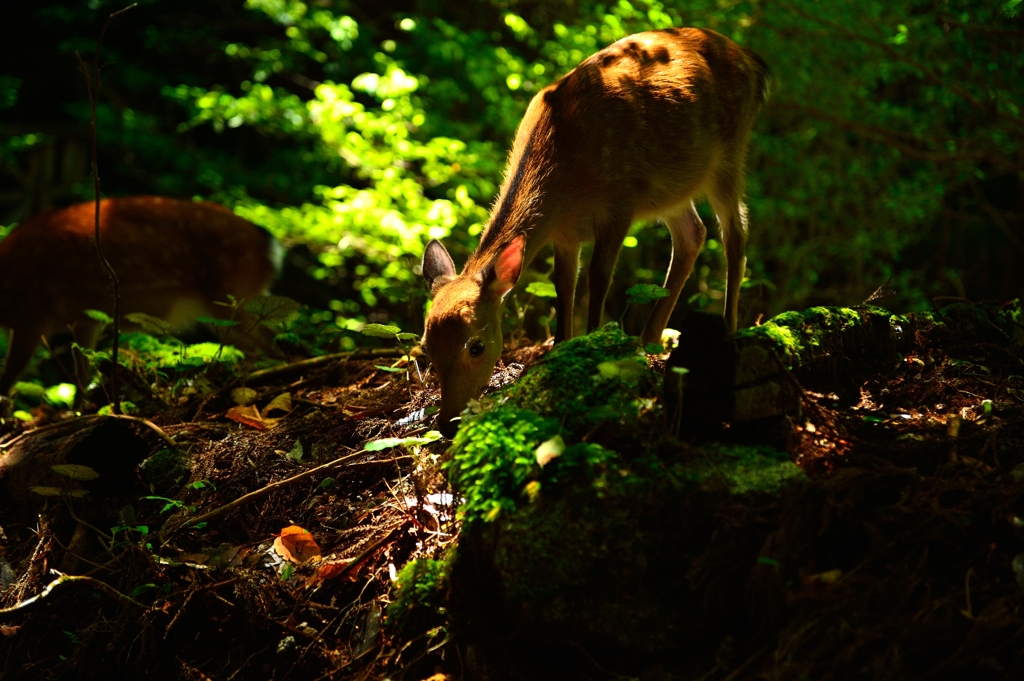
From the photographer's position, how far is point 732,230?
184 inches

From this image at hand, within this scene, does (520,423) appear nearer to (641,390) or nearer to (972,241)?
(641,390)

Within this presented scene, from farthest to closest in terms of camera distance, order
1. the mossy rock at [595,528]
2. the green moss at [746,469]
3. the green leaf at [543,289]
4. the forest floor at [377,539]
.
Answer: the green leaf at [543,289] < the green moss at [746,469] < the mossy rock at [595,528] < the forest floor at [377,539]

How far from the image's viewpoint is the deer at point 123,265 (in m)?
6.56

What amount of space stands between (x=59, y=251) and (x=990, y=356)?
7.00 meters

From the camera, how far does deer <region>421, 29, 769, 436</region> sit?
3988mm

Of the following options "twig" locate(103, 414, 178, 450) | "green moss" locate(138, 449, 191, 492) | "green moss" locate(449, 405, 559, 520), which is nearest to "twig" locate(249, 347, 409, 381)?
"twig" locate(103, 414, 178, 450)

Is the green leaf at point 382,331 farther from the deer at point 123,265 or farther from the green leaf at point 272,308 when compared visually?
the deer at point 123,265

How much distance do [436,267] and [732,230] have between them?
1.89m

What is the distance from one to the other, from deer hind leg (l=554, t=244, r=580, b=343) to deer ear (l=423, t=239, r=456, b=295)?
24.7 inches

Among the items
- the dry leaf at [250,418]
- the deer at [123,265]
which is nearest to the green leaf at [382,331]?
the dry leaf at [250,418]

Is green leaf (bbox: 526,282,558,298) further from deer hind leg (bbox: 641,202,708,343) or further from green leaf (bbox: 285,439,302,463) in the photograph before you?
green leaf (bbox: 285,439,302,463)

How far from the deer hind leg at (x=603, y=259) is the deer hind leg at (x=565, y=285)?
0.14 metres

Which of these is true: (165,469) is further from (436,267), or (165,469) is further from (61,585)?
(436,267)

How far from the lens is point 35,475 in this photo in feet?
12.1
